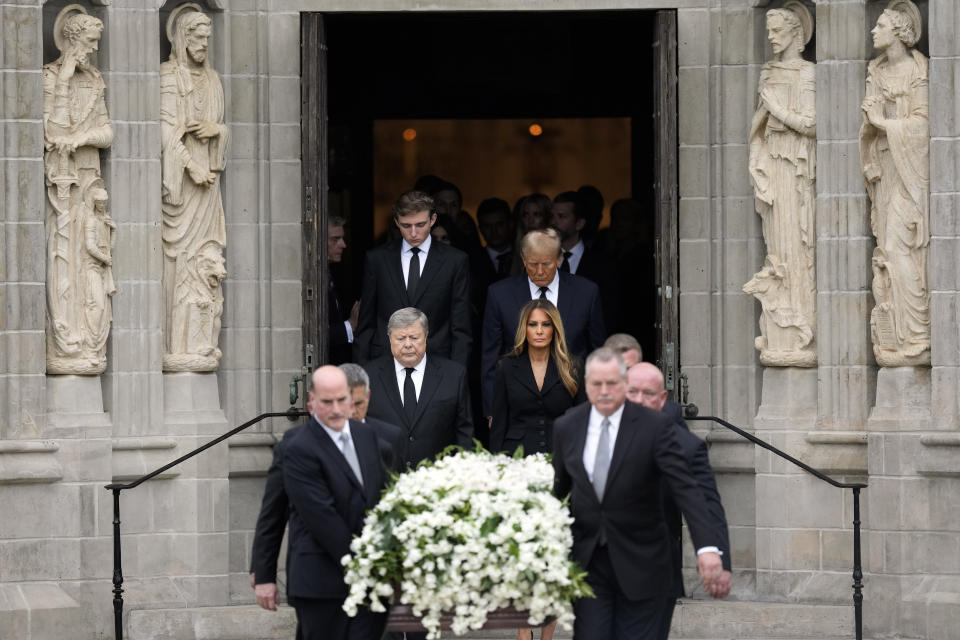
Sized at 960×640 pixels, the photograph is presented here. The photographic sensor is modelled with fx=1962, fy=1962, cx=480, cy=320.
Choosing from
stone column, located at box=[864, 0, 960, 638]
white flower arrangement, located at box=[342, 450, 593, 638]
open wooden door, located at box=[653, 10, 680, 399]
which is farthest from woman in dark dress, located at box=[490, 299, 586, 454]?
white flower arrangement, located at box=[342, 450, 593, 638]

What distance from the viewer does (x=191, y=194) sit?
474 inches

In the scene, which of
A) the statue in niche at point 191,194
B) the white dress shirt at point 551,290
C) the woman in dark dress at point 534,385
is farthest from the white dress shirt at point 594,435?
the statue in niche at point 191,194

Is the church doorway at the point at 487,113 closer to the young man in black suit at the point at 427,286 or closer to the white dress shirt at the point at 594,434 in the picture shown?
the young man in black suit at the point at 427,286

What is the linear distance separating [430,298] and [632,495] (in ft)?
12.0

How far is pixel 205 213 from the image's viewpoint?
39.6 feet

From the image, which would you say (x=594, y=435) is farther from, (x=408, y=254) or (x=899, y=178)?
(x=899, y=178)

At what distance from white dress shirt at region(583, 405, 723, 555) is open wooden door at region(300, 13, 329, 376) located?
153 inches

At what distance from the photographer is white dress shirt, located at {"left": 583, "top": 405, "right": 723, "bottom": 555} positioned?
8.26 metres

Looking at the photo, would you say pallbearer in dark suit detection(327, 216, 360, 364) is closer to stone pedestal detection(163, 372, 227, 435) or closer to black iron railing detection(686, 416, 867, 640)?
stone pedestal detection(163, 372, 227, 435)

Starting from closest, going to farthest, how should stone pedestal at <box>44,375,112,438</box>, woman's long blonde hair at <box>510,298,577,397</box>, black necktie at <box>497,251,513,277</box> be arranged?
woman's long blonde hair at <box>510,298,577,397</box> → stone pedestal at <box>44,375,112,438</box> → black necktie at <box>497,251,513,277</box>

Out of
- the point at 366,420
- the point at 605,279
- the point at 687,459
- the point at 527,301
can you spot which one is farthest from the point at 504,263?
the point at 687,459

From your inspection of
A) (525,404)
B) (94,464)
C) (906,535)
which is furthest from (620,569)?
(94,464)

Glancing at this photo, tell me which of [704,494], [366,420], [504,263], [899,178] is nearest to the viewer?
[704,494]

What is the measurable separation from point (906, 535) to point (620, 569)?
364cm
